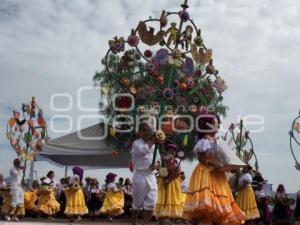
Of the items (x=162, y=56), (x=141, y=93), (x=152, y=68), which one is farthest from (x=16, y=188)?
(x=162, y=56)

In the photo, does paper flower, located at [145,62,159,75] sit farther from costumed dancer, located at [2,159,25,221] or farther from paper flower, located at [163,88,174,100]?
costumed dancer, located at [2,159,25,221]

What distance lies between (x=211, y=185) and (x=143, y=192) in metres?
1.34

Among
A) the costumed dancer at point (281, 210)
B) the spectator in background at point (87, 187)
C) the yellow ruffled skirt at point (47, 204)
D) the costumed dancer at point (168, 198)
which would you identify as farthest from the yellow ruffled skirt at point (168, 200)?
the spectator in background at point (87, 187)

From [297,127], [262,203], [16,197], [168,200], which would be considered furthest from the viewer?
[262,203]

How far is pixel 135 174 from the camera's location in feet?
25.6

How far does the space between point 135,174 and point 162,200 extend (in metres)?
3.10

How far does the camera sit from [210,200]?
6527 millimetres

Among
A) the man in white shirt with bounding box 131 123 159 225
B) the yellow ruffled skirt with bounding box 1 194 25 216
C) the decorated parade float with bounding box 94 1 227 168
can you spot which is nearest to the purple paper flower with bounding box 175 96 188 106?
the decorated parade float with bounding box 94 1 227 168

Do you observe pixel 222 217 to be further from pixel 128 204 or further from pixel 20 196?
pixel 128 204

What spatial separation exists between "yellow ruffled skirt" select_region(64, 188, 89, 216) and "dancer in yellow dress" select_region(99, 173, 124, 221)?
0.94m

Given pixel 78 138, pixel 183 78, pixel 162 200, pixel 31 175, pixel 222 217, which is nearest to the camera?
pixel 222 217

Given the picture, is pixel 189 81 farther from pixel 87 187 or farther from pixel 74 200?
pixel 87 187

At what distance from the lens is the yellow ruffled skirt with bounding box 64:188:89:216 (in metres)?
14.4

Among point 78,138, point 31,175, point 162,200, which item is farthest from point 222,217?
point 78,138
